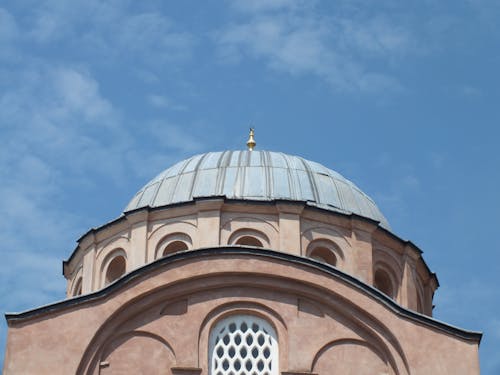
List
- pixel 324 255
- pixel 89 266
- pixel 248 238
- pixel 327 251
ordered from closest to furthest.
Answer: pixel 248 238, pixel 327 251, pixel 324 255, pixel 89 266

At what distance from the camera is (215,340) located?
32906 millimetres

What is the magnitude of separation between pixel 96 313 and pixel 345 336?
575 cm

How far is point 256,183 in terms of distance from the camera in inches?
1549

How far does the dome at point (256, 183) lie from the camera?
39125 mm

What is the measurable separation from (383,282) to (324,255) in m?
2.09

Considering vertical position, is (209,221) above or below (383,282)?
above

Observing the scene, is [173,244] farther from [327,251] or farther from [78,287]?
[327,251]

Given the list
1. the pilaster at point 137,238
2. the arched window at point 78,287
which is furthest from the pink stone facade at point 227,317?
the arched window at point 78,287

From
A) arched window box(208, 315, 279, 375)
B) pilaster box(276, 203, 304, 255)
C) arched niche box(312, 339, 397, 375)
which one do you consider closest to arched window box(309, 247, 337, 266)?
pilaster box(276, 203, 304, 255)

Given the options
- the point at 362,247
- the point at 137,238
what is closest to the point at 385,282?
the point at 362,247

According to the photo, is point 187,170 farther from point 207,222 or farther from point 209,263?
point 209,263

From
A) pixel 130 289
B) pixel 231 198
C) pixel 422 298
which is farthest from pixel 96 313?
pixel 422 298

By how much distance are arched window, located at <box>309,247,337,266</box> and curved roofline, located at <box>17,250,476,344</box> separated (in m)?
4.67

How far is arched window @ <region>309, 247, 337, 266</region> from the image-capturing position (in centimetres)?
3800
